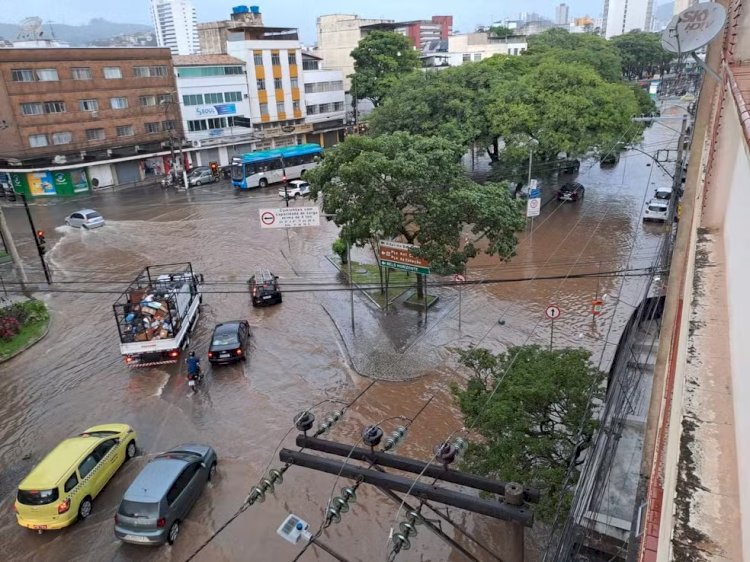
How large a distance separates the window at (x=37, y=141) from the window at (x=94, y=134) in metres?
2.81

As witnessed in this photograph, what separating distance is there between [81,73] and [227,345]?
3166 centimetres

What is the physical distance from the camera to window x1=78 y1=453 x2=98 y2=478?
1109 cm

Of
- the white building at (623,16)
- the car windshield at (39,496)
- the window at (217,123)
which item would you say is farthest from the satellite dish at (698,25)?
the white building at (623,16)

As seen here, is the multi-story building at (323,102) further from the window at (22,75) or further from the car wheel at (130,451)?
the car wheel at (130,451)

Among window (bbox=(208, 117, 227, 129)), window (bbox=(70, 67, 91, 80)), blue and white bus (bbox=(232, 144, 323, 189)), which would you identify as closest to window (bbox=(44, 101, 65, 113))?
window (bbox=(70, 67, 91, 80))

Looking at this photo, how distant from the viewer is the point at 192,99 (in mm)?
43156

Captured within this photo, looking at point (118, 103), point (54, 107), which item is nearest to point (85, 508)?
point (54, 107)

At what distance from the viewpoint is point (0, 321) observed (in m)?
18.7

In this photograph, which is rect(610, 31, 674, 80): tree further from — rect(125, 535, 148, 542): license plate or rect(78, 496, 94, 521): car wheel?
rect(125, 535, 148, 542): license plate

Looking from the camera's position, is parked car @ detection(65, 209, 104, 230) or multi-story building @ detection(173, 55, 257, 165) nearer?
parked car @ detection(65, 209, 104, 230)

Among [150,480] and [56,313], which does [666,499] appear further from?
[56,313]

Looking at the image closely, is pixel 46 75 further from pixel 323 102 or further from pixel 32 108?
pixel 323 102

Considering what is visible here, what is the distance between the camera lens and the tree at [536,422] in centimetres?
844

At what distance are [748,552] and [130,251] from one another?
95.9 feet
